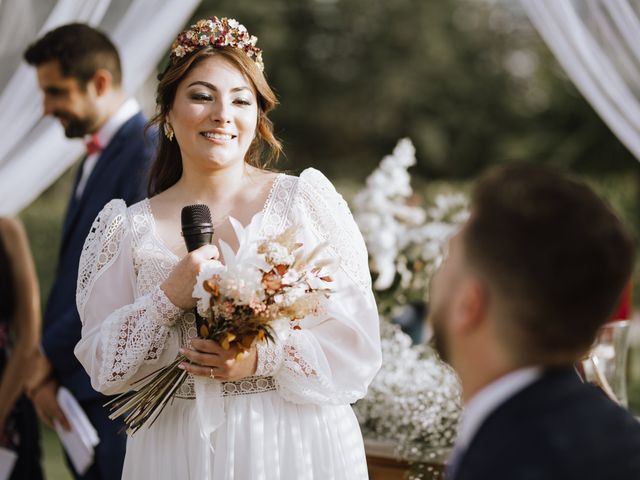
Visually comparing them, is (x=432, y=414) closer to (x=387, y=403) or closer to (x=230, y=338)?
(x=387, y=403)

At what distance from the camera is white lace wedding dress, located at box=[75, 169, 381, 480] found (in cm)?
270

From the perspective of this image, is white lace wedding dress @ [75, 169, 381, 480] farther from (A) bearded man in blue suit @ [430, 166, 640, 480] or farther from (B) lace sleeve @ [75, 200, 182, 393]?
(A) bearded man in blue suit @ [430, 166, 640, 480]

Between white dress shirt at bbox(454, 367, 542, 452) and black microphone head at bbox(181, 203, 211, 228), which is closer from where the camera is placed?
white dress shirt at bbox(454, 367, 542, 452)

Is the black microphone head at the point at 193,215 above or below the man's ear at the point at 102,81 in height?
below

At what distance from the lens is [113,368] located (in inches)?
107

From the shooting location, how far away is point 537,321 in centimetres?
168

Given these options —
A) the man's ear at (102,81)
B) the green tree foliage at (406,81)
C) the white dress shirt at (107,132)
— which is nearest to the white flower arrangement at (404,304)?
the white dress shirt at (107,132)

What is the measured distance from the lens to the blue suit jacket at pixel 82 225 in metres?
4.04

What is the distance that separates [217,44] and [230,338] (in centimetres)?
100

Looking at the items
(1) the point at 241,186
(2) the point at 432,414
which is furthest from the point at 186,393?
(2) the point at 432,414

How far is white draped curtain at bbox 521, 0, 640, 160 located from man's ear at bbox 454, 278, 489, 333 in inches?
87.5

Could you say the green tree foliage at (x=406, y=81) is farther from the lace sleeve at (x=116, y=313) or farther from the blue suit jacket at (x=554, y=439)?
the blue suit jacket at (x=554, y=439)

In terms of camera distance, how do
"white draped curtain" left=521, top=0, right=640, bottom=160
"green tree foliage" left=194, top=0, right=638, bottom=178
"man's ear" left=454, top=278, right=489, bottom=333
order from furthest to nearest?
"green tree foliage" left=194, top=0, right=638, bottom=178
"white draped curtain" left=521, top=0, right=640, bottom=160
"man's ear" left=454, top=278, right=489, bottom=333

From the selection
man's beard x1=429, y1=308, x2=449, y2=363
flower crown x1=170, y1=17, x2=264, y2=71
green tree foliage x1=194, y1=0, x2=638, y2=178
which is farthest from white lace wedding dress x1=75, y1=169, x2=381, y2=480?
green tree foliage x1=194, y1=0, x2=638, y2=178
